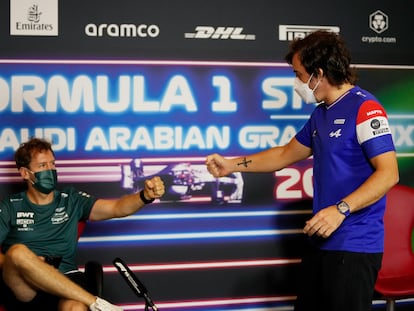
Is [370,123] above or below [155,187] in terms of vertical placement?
above

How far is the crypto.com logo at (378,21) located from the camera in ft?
13.6

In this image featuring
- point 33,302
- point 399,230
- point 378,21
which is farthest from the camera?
point 378,21

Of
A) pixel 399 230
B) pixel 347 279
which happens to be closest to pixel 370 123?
pixel 347 279

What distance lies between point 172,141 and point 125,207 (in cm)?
66

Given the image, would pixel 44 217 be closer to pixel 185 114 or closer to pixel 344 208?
pixel 185 114

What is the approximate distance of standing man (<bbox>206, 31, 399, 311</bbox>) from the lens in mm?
2447

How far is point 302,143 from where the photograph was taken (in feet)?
9.93

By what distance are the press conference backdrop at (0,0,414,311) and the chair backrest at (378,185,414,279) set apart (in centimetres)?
50

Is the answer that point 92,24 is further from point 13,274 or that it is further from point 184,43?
point 13,274

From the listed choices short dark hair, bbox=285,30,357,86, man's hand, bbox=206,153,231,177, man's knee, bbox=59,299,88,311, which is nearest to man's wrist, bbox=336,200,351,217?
short dark hair, bbox=285,30,357,86

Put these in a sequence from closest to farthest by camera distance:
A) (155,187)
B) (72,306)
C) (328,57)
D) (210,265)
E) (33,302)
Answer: (328,57), (72,306), (33,302), (155,187), (210,265)

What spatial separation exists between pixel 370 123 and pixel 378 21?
183cm

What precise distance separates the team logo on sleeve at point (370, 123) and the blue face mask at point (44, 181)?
1562 mm

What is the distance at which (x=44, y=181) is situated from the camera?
10.7 ft
